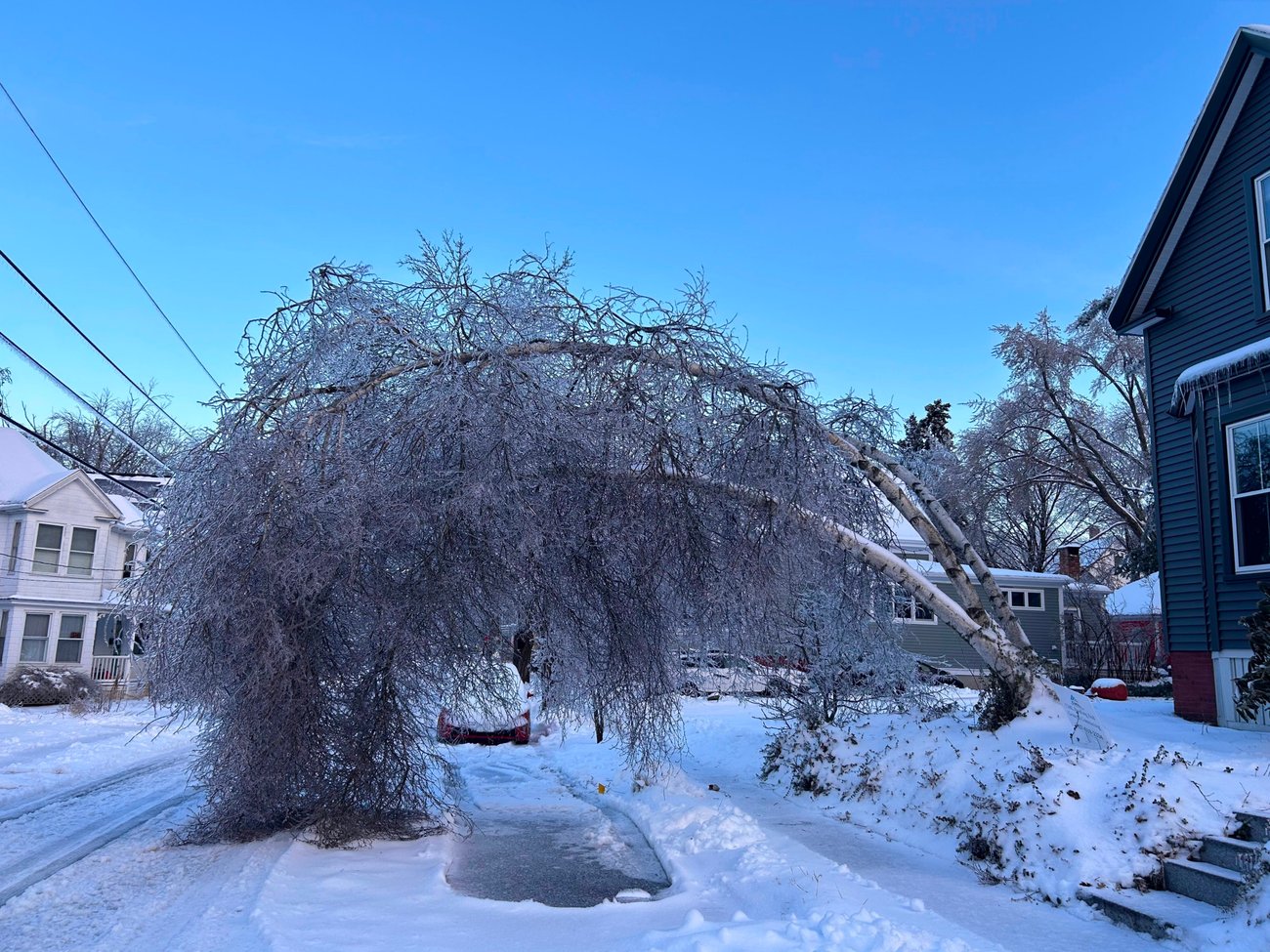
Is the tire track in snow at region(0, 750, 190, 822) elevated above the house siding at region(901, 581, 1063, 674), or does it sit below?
below

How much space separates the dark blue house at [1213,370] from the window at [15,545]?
2824cm

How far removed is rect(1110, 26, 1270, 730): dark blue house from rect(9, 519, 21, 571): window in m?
28.2

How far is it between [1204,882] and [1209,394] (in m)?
7.41

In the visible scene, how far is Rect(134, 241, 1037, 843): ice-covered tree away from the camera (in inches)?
272

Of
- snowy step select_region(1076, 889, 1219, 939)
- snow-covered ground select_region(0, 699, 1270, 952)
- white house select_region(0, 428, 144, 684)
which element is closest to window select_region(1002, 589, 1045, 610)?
snow-covered ground select_region(0, 699, 1270, 952)

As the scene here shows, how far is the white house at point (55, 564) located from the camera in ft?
86.7

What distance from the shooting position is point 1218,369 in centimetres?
1087

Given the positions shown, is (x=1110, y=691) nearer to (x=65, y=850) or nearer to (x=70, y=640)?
(x=65, y=850)

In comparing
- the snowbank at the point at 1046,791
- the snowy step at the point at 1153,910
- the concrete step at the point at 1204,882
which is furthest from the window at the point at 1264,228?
the snowy step at the point at 1153,910

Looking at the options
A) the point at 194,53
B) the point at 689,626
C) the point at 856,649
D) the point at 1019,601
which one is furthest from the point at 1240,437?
the point at 1019,601

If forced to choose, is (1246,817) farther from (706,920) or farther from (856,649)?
(856,649)

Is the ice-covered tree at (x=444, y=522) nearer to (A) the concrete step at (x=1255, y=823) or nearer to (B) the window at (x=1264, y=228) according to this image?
(A) the concrete step at (x=1255, y=823)

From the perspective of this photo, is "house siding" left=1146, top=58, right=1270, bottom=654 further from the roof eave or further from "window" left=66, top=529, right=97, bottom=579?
"window" left=66, top=529, right=97, bottom=579

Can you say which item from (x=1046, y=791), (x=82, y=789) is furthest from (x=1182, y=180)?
(x=82, y=789)
